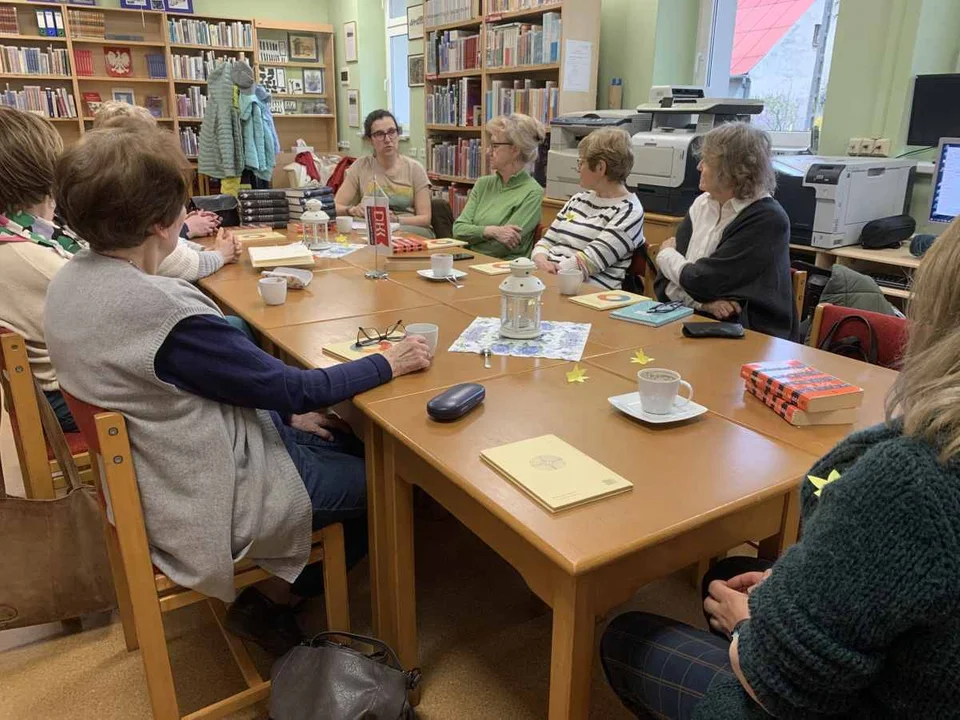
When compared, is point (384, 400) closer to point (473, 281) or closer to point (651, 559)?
point (651, 559)

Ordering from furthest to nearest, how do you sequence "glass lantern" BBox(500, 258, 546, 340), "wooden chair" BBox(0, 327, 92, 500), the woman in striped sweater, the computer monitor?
the computer monitor → the woman in striped sweater → "glass lantern" BBox(500, 258, 546, 340) → "wooden chair" BBox(0, 327, 92, 500)

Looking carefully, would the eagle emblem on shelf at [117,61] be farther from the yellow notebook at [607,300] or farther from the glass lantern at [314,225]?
the yellow notebook at [607,300]

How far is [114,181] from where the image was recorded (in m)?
1.20

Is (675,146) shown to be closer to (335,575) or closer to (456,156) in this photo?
(456,156)

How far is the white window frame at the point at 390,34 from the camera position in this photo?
22.2ft

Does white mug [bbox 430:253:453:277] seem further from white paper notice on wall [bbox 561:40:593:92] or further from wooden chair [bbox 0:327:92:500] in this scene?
white paper notice on wall [bbox 561:40:593:92]

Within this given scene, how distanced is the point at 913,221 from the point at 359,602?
2880 millimetres

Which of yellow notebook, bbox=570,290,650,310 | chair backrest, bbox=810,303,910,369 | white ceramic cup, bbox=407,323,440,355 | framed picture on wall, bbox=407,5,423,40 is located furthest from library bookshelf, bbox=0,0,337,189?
chair backrest, bbox=810,303,910,369

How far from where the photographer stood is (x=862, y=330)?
1.97 metres

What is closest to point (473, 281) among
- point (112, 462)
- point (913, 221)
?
point (112, 462)

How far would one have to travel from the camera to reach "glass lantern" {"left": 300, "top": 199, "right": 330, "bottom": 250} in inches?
118

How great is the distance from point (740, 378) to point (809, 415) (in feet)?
0.86

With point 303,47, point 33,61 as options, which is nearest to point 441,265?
point 33,61

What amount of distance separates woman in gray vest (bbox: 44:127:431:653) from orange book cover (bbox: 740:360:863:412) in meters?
0.77
